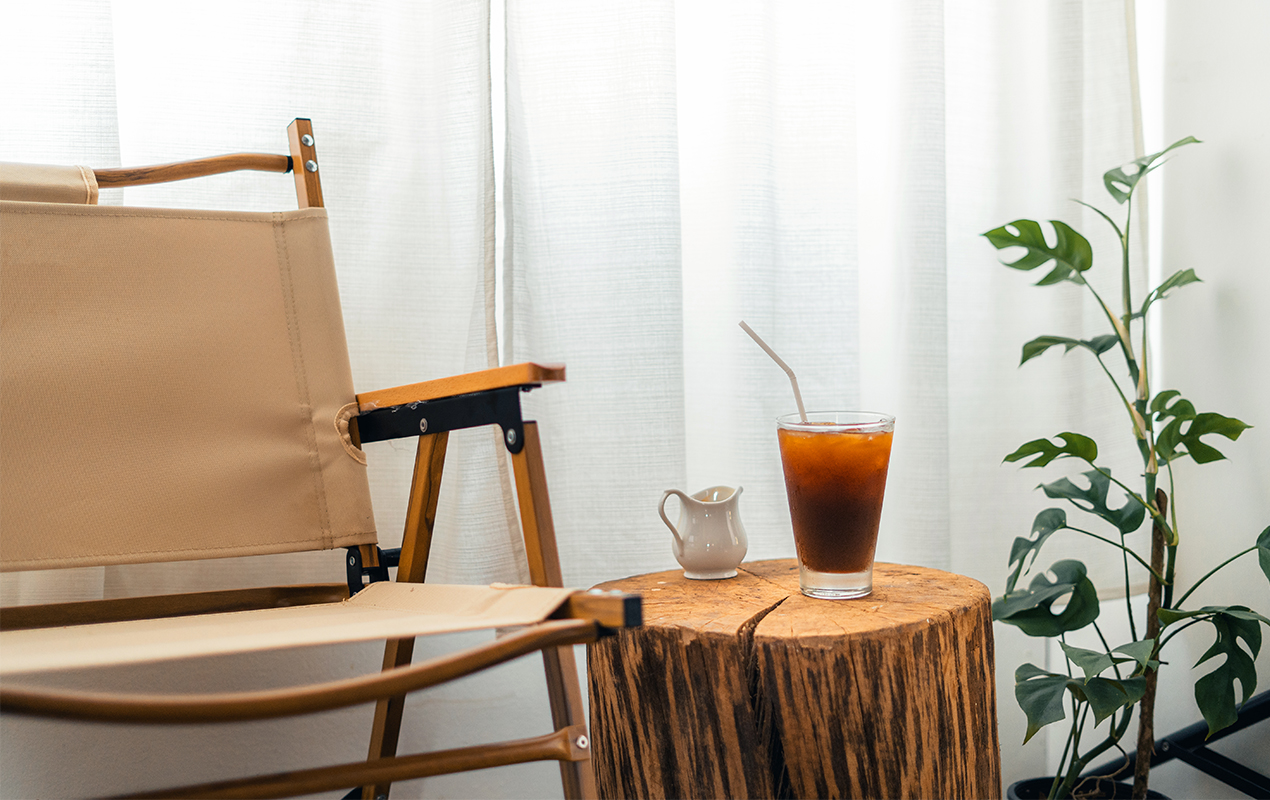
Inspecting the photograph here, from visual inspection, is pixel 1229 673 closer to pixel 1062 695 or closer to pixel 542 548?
pixel 1062 695

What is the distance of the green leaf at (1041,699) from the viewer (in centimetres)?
112

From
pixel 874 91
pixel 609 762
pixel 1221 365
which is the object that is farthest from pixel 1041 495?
pixel 609 762

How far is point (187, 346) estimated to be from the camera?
110cm

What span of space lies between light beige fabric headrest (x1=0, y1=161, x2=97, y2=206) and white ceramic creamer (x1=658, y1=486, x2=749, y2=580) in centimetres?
76

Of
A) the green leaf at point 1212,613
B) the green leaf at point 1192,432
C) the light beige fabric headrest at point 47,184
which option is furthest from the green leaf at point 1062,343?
the light beige fabric headrest at point 47,184

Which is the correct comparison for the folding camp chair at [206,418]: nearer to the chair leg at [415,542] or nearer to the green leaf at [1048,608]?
the chair leg at [415,542]

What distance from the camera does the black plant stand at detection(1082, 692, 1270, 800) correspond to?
1331mm

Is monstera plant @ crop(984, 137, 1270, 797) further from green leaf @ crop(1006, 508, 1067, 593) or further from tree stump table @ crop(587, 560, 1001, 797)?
tree stump table @ crop(587, 560, 1001, 797)

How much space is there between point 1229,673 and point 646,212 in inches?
38.5

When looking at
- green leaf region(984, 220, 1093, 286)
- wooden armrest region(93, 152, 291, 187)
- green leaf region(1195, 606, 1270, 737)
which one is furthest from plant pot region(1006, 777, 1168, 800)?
wooden armrest region(93, 152, 291, 187)

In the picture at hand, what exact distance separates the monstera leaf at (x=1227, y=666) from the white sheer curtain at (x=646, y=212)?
1.08ft

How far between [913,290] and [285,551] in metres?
→ 0.98

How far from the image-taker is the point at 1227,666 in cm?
118

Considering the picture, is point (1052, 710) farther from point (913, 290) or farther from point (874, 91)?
point (874, 91)
